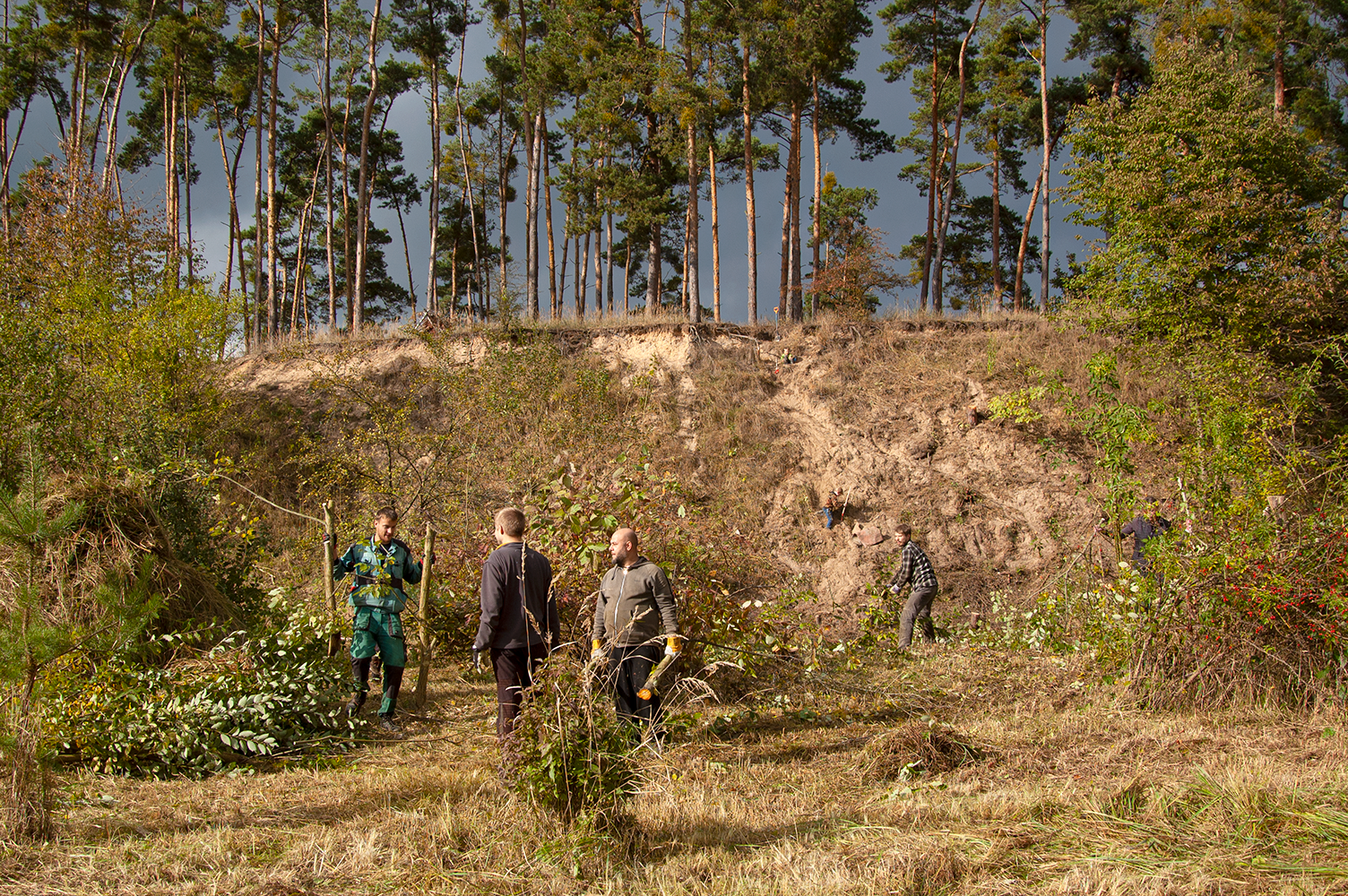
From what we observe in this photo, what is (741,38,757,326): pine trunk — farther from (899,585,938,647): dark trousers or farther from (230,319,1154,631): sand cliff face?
(899,585,938,647): dark trousers

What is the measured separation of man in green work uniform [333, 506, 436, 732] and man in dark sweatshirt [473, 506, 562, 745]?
6.85 ft

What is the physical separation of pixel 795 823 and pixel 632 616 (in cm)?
174

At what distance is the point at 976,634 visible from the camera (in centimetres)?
1041

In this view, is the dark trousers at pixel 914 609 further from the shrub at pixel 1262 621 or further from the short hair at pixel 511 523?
the short hair at pixel 511 523

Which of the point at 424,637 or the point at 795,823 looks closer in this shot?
the point at 795,823

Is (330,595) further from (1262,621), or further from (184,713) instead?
(1262,621)

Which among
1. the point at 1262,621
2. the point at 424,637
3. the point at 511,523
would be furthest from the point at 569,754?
the point at 1262,621

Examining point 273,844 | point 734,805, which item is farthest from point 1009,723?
point 273,844

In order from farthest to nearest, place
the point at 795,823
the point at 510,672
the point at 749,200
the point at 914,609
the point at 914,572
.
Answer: the point at 749,200, the point at 914,572, the point at 914,609, the point at 510,672, the point at 795,823

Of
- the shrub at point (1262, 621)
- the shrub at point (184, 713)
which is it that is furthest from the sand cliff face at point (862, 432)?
the shrub at point (184, 713)

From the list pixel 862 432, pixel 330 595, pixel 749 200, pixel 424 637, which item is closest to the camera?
pixel 330 595

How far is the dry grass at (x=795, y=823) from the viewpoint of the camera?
331cm

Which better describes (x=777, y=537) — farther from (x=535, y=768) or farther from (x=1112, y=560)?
(x=535, y=768)

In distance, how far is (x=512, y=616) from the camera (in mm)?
4645
